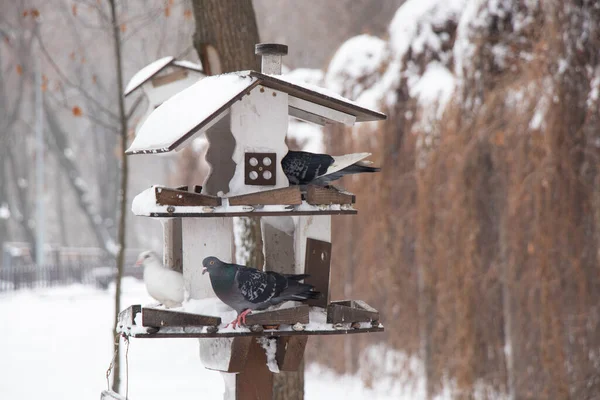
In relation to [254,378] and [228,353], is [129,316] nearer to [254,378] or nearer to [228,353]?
[228,353]

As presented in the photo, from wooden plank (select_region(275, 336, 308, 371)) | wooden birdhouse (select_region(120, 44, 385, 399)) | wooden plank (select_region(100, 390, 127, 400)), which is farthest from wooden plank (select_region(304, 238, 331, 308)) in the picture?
wooden plank (select_region(100, 390, 127, 400))

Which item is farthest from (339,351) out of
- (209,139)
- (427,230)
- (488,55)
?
(209,139)

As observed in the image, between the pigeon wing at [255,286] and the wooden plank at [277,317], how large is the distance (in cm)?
5

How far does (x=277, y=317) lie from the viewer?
2496 millimetres

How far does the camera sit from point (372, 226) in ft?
21.6

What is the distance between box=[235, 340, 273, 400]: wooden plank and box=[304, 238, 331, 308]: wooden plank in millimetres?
Result: 277

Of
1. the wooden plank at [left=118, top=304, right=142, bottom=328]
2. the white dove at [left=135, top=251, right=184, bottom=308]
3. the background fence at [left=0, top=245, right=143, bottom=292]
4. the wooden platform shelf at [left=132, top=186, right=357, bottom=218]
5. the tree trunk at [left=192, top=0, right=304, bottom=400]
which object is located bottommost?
the background fence at [left=0, top=245, right=143, bottom=292]

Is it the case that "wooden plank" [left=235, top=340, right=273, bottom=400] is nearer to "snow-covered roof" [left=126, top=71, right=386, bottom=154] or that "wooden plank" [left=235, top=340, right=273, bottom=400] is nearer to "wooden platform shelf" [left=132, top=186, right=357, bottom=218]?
"wooden platform shelf" [left=132, top=186, right=357, bottom=218]

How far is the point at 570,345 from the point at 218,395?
333 centimetres

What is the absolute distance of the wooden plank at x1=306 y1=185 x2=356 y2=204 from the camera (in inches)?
101

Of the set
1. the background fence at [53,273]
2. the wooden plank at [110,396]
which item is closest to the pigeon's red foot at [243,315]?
the wooden plank at [110,396]

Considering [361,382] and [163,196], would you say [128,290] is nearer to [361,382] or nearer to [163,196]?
[361,382]

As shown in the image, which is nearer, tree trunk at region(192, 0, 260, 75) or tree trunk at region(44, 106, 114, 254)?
tree trunk at region(192, 0, 260, 75)

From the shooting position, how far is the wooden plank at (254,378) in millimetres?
2816
